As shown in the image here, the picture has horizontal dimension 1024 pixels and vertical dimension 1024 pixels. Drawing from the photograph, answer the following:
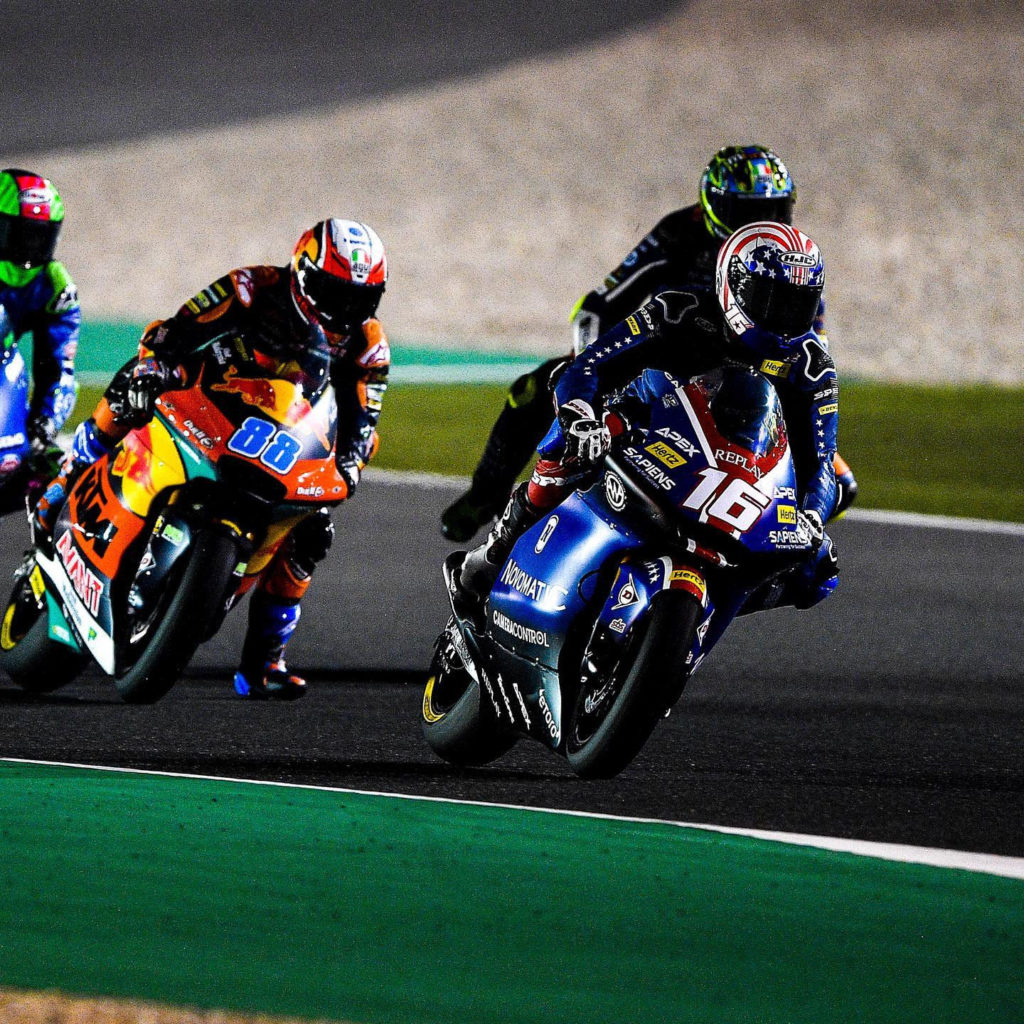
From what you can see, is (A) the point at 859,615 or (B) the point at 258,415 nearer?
(B) the point at 258,415

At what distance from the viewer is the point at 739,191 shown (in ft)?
28.9

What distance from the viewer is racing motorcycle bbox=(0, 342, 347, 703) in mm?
7039

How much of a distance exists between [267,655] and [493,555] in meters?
1.64

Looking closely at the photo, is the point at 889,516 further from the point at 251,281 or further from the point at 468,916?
the point at 468,916

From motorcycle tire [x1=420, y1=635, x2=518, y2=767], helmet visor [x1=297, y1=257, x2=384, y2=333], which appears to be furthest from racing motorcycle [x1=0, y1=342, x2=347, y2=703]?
motorcycle tire [x1=420, y1=635, x2=518, y2=767]

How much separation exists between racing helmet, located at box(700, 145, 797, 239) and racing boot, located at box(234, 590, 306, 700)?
228 centimetres

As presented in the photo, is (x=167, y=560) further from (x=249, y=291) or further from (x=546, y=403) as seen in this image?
(x=546, y=403)

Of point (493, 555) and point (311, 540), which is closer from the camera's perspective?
point (493, 555)

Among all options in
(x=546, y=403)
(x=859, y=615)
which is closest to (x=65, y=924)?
(x=546, y=403)

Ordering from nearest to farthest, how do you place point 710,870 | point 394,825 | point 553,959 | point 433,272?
point 553,959, point 710,870, point 394,825, point 433,272

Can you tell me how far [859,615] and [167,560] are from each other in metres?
3.78

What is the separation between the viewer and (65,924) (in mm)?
4688

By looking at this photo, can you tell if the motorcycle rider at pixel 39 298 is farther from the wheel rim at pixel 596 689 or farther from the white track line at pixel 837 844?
the wheel rim at pixel 596 689

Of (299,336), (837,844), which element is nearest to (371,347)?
(299,336)
